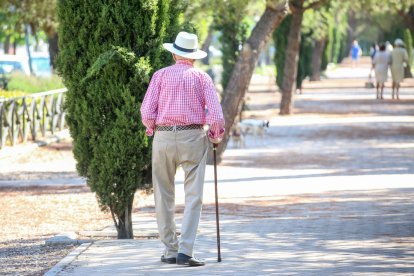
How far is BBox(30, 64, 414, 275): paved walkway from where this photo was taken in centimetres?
925

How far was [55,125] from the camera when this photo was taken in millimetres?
26297

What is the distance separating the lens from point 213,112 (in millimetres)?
9180

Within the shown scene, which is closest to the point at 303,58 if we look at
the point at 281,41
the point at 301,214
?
the point at 281,41

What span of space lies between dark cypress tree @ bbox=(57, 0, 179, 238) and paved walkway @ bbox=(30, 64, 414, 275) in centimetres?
70

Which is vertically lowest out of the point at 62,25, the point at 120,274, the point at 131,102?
the point at 120,274

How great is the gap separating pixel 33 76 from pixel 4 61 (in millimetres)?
7033

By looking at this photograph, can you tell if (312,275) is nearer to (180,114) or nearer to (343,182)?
(180,114)

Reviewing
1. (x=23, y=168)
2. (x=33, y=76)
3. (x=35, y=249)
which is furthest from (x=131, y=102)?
(x=33, y=76)

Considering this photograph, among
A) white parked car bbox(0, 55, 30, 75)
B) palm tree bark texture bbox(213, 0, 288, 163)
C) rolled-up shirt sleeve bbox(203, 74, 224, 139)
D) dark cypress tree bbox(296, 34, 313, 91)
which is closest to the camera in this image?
rolled-up shirt sleeve bbox(203, 74, 224, 139)

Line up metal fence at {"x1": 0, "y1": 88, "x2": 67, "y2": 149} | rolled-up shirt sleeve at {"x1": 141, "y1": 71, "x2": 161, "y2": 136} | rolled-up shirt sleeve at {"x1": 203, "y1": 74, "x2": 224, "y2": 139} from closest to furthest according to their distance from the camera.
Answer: rolled-up shirt sleeve at {"x1": 203, "y1": 74, "x2": 224, "y2": 139}
rolled-up shirt sleeve at {"x1": 141, "y1": 71, "x2": 161, "y2": 136}
metal fence at {"x1": 0, "y1": 88, "x2": 67, "y2": 149}

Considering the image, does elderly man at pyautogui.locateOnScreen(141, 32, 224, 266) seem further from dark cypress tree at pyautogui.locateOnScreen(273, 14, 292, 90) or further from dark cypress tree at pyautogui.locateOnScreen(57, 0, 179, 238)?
dark cypress tree at pyautogui.locateOnScreen(273, 14, 292, 90)

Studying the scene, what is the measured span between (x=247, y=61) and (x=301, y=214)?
7.47 metres

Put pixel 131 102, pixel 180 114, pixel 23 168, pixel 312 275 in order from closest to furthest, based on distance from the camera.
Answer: pixel 312 275 → pixel 180 114 → pixel 131 102 → pixel 23 168

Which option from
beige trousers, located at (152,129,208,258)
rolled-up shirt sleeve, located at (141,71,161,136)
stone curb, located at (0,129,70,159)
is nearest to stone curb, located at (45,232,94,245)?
beige trousers, located at (152,129,208,258)
